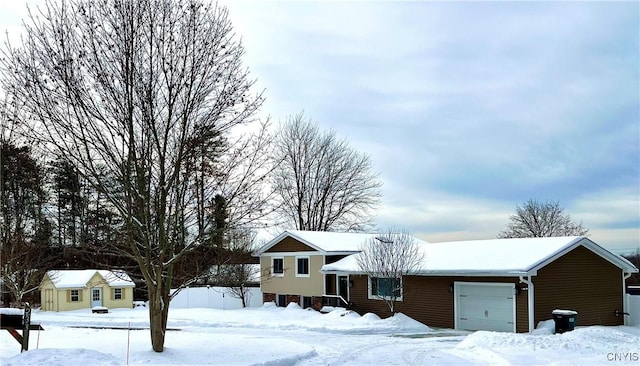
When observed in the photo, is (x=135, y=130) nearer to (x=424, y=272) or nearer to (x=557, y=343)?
(x=557, y=343)

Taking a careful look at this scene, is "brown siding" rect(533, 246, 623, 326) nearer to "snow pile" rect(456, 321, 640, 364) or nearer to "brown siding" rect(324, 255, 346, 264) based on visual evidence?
"snow pile" rect(456, 321, 640, 364)

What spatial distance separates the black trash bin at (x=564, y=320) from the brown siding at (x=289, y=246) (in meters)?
14.6

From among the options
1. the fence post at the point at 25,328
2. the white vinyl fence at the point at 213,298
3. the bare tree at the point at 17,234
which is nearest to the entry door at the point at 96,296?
the white vinyl fence at the point at 213,298

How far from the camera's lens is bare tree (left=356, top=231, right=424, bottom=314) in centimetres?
2708

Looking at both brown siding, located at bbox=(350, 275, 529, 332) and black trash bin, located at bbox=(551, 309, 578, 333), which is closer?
black trash bin, located at bbox=(551, 309, 578, 333)

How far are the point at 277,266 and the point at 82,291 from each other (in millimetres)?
12139

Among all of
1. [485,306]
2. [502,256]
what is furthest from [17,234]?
[502,256]

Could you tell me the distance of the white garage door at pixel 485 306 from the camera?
76.8 ft

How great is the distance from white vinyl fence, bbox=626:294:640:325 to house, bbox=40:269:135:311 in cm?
2644

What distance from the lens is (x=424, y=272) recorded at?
2623 cm

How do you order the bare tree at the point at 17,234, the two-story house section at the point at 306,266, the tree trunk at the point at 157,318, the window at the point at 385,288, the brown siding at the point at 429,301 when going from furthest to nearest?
the two-story house section at the point at 306,266 < the window at the point at 385,288 < the brown siding at the point at 429,301 < the bare tree at the point at 17,234 < the tree trunk at the point at 157,318

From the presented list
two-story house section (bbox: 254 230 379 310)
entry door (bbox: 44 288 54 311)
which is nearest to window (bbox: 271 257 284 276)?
two-story house section (bbox: 254 230 379 310)

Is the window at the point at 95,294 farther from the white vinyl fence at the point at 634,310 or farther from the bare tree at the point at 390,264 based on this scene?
the white vinyl fence at the point at 634,310

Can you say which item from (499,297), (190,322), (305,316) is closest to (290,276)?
(305,316)
